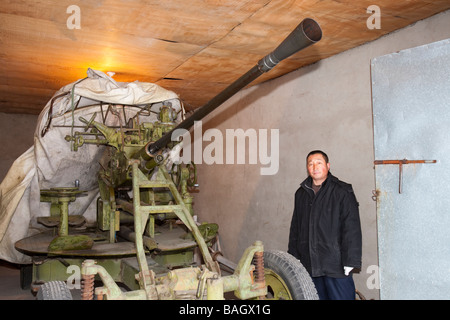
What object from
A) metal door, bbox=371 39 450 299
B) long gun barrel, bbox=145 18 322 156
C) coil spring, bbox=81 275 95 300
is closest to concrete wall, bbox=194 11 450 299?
metal door, bbox=371 39 450 299

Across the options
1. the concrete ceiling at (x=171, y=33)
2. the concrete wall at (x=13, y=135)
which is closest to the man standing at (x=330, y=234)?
the concrete ceiling at (x=171, y=33)

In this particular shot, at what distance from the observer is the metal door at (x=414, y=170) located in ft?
9.15

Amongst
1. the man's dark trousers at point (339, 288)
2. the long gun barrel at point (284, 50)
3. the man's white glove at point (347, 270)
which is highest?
the long gun barrel at point (284, 50)

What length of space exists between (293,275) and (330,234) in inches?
25.3

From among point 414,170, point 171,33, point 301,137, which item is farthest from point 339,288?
point 171,33

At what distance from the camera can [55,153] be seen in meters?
4.96

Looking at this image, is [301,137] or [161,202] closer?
[161,202]

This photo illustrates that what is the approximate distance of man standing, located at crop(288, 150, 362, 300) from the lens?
128 inches

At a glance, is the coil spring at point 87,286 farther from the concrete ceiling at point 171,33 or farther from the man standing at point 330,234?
the concrete ceiling at point 171,33

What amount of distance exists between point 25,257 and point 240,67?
3.82 meters

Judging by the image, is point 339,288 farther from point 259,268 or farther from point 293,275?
point 259,268

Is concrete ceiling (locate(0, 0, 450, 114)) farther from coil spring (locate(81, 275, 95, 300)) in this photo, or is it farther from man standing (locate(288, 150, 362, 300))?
coil spring (locate(81, 275, 95, 300))

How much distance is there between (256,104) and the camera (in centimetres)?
638

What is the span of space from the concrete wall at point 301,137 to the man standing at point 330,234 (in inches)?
37.5
